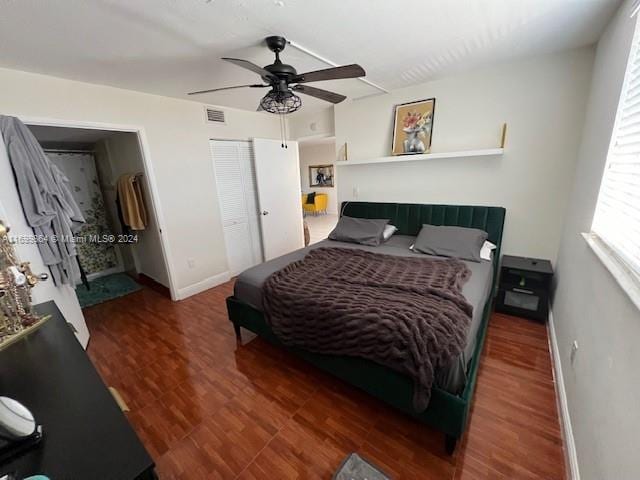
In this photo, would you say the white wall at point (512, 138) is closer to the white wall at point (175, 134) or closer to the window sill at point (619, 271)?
the window sill at point (619, 271)

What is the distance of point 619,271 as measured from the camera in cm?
105

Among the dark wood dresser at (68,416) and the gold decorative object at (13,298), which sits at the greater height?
the gold decorative object at (13,298)

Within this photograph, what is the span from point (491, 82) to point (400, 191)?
1.37 meters

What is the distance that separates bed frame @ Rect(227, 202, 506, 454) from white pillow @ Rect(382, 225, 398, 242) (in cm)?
17

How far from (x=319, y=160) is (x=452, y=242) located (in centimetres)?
647

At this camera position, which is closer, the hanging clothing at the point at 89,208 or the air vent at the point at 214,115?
the air vent at the point at 214,115

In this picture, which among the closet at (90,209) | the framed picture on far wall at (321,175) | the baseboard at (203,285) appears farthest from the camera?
the framed picture on far wall at (321,175)

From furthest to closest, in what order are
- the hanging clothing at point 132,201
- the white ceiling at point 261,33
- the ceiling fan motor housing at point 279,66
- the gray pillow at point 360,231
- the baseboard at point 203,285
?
the baseboard at point 203,285, the hanging clothing at point 132,201, the gray pillow at point 360,231, the ceiling fan motor housing at point 279,66, the white ceiling at point 261,33

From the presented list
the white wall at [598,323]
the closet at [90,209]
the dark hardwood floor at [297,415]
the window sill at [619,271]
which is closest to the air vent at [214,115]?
the closet at [90,209]

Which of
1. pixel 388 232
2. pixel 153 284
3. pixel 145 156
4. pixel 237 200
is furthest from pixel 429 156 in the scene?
pixel 153 284

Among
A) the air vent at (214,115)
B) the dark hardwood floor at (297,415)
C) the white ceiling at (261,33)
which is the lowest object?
the dark hardwood floor at (297,415)

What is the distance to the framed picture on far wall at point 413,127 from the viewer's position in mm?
2902

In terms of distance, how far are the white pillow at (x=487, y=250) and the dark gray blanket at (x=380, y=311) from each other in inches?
13.8

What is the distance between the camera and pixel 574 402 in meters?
1.37
